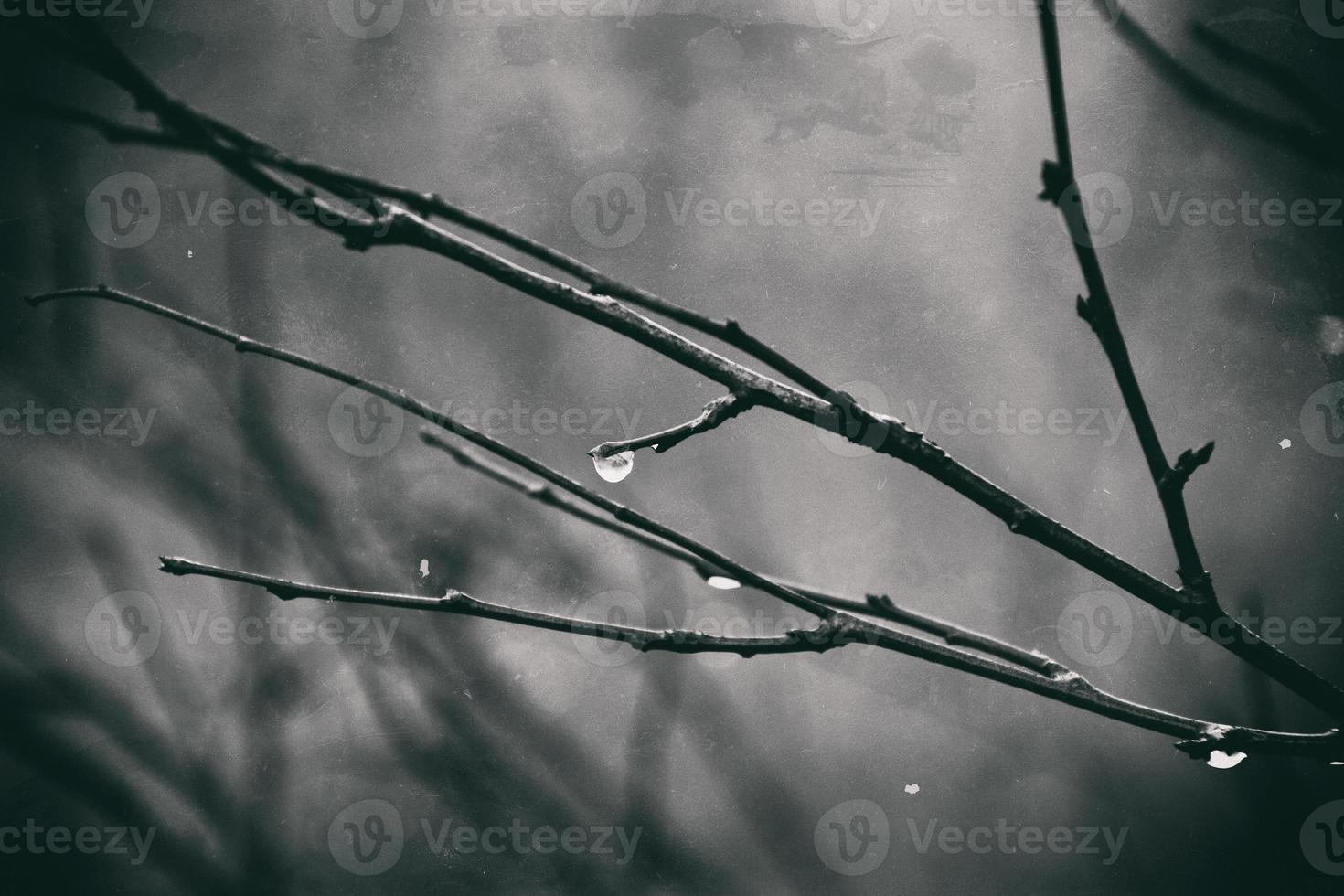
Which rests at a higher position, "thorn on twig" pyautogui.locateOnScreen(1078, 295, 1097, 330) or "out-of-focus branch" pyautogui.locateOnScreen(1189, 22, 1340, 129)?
"out-of-focus branch" pyautogui.locateOnScreen(1189, 22, 1340, 129)

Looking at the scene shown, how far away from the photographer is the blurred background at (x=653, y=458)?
228cm

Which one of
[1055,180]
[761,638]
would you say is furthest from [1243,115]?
[761,638]

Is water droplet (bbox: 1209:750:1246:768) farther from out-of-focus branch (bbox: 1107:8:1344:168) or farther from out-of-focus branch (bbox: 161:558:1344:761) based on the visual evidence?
out-of-focus branch (bbox: 1107:8:1344:168)

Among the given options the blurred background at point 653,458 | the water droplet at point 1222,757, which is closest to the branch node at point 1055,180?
the water droplet at point 1222,757

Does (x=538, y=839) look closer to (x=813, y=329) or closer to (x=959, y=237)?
(x=813, y=329)

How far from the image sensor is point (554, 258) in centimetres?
64

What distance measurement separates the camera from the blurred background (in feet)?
7.47

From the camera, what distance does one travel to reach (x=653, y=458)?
2361 mm

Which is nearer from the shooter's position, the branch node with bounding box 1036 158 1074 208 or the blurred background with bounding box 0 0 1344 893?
the branch node with bounding box 1036 158 1074 208

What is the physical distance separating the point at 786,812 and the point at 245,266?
2313 millimetres

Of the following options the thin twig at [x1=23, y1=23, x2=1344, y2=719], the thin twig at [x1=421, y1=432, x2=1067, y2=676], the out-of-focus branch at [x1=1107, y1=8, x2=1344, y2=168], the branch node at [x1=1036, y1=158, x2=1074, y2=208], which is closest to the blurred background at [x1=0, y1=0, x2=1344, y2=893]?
the out-of-focus branch at [x1=1107, y1=8, x2=1344, y2=168]

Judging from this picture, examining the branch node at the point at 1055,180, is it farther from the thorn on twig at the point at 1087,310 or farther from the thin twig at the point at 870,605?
the thin twig at the point at 870,605

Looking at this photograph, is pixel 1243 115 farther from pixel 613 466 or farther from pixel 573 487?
pixel 573 487

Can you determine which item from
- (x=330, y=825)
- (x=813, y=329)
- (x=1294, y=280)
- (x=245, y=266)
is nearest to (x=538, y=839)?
(x=330, y=825)
